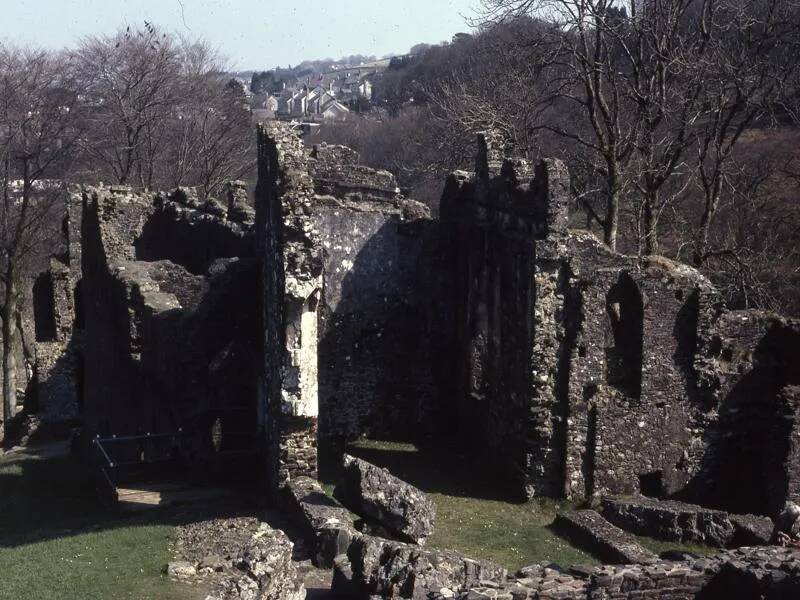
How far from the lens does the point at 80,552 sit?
14766mm

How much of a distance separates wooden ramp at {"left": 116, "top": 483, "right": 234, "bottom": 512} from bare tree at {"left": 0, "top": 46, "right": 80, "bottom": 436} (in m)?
12.9

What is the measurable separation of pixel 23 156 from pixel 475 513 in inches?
779

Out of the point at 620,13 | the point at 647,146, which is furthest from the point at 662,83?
the point at 620,13

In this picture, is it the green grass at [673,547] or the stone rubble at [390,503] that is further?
the green grass at [673,547]

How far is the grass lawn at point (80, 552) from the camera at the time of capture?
43.4 ft

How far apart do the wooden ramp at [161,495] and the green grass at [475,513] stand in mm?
3137

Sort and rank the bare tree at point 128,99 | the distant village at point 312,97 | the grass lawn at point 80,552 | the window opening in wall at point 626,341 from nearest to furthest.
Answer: the grass lawn at point 80,552 < the window opening in wall at point 626,341 < the bare tree at point 128,99 < the distant village at point 312,97

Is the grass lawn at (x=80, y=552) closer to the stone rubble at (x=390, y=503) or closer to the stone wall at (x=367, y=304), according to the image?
the stone rubble at (x=390, y=503)

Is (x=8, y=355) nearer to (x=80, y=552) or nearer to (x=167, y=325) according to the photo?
(x=167, y=325)

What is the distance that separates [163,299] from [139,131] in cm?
2330

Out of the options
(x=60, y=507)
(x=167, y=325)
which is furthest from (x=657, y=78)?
(x=60, y=507)

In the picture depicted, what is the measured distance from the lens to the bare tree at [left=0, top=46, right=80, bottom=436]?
99.8 ft

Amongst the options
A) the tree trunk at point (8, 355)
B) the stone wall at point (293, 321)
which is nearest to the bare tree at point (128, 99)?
the tree trunk at point (8, 355)

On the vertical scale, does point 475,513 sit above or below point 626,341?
below
